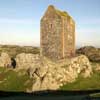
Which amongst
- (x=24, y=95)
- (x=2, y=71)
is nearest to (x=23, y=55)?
(x=2, y=71)

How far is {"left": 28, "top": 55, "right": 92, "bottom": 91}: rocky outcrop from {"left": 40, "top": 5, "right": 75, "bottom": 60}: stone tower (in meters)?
4.08

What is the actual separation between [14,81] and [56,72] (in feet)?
47.9

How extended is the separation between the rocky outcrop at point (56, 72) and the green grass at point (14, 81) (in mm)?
2541

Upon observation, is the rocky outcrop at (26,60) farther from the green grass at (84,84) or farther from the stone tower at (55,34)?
the green grass at (84,84)

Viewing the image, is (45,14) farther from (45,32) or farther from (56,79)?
(56,79)

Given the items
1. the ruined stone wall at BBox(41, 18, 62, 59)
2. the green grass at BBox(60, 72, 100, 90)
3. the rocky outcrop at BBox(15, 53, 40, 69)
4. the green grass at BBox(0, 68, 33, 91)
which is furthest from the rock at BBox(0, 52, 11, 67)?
the green grass at BBox(60, 72, 100, 90)

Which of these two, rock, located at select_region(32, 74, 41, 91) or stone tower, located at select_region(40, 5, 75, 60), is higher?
stone tower, located at select_region(40, 5, 75, 60)

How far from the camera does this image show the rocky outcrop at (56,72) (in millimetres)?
100562

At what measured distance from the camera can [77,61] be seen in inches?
4267

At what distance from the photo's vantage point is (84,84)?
330ft

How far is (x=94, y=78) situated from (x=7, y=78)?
2893 cm

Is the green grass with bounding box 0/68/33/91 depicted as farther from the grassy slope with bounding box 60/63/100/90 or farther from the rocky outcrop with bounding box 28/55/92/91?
the grassy slope with bounding box 60/63/100/90

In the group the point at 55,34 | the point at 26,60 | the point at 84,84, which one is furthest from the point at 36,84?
the point at 26,60

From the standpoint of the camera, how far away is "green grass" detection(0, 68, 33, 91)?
335 ft
